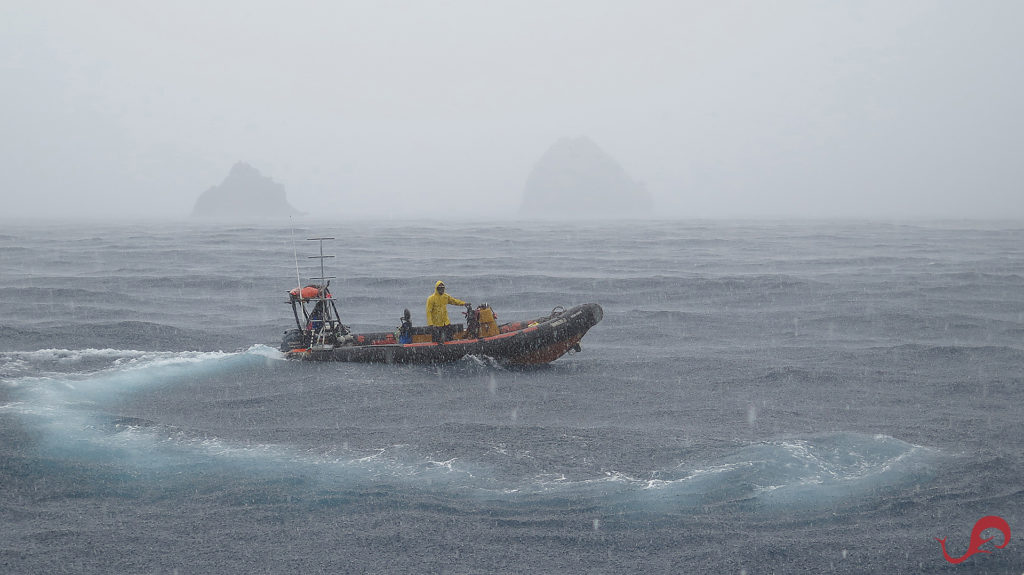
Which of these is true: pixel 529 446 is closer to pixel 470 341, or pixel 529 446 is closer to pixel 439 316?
pixel 470 341

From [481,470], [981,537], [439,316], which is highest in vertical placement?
[439,316]

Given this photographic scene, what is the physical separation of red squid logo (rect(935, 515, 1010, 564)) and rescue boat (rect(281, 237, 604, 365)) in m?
9.89

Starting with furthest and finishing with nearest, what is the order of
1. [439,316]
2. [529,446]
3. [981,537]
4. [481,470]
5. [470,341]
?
[439,316] → [470,341] → [529,446] → [481,470] → [981,537]

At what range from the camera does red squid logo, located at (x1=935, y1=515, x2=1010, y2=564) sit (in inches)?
353

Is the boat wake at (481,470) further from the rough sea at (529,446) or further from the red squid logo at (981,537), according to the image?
the red squid logo at (981,537)

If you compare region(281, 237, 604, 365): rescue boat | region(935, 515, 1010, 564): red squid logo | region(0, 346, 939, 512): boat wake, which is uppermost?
region(281, 237, 604, 365): rescue boat

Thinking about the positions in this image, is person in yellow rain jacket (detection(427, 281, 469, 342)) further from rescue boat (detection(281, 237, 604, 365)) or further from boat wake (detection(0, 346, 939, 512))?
boat wake (detection(0, 346, 939, 512))

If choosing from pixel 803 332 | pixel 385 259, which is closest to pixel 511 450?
pixel 803 332

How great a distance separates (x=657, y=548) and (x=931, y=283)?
104ft

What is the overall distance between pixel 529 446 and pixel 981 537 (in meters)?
6.96

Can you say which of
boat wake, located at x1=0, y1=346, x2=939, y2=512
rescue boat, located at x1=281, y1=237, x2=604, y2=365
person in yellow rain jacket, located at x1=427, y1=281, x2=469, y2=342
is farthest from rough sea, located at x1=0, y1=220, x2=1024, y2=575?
A: person in yellow rain jacket, located at x1=427, y1=281, x2=469, y2=342

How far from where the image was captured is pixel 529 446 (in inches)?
504

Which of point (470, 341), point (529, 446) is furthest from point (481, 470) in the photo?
point (470, 341)

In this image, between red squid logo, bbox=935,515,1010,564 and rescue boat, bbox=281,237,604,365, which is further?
rescue boat, bbox=281,237,604,365
